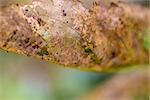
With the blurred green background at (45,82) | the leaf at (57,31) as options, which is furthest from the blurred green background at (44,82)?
the leaf at (57,31)

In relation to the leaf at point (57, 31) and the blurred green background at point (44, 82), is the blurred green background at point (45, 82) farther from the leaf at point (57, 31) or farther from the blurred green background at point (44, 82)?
the leaf at point (57, 31)

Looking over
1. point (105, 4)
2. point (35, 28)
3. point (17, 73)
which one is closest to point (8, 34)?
point (35, 28)

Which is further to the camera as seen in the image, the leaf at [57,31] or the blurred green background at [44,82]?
the blurred green background at [44,82]

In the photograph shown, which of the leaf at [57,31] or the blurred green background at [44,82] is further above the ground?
the leaf at [57,31]

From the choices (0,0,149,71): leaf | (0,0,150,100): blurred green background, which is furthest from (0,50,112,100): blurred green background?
(0,0,149,71): leaf

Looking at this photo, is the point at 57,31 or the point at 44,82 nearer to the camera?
the point at 57,31

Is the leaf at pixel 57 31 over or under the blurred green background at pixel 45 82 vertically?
over

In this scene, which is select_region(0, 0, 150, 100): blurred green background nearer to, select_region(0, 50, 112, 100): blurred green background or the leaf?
select_region(0, 50, 112, 100): blurred green background

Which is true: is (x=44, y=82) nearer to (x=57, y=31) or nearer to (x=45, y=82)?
(x=45, y=82)

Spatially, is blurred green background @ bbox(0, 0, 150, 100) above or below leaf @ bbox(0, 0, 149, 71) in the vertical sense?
below

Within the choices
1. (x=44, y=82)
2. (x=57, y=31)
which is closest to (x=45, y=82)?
(x=44, y=82)

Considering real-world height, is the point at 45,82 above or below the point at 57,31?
below
